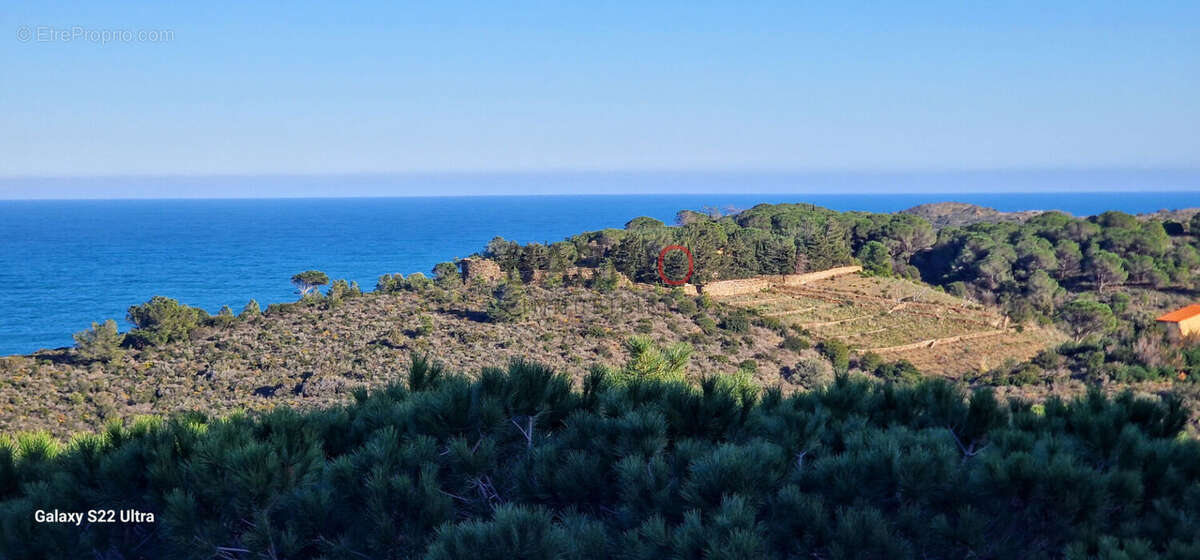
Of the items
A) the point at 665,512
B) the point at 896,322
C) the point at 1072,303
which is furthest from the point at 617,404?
the point at 1072,303

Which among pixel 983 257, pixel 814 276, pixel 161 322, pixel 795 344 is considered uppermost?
pixel 983 257

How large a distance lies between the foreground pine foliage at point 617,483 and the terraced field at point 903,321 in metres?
26.3

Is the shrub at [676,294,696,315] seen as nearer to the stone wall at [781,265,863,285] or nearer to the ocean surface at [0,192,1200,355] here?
the stone wall at [781,265,863,285]

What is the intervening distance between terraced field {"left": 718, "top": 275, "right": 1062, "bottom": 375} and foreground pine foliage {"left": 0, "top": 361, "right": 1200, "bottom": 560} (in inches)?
1037

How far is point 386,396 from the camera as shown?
5.82 m

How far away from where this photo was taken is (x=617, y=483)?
428cm

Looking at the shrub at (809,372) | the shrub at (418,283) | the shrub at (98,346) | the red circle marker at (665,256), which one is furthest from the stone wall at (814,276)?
the shrub at (98,346)

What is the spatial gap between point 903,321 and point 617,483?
1330 inches

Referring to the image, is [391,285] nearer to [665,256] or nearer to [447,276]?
[447,276]

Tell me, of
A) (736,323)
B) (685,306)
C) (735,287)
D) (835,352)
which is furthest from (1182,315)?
(685,306)

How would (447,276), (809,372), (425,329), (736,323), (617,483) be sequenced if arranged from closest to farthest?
(617,483) → (809,372) → (425,329) → (736,323) → (447,276)

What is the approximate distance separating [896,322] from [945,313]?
3490 millimetres

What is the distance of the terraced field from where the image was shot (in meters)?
31.5

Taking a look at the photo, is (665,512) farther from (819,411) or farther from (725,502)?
(819,411)
